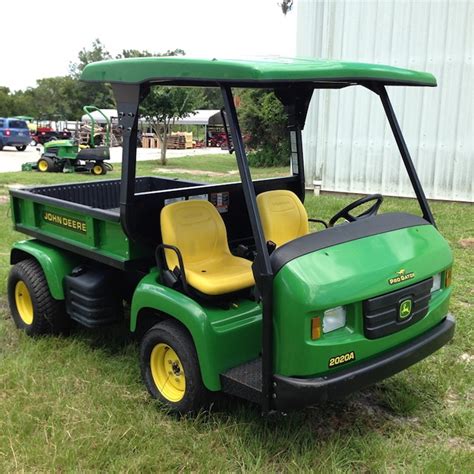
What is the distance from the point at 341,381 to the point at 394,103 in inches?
308

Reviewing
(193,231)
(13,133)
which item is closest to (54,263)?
(193,231)

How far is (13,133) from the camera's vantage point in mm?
25422

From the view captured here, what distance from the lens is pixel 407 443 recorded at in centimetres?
277

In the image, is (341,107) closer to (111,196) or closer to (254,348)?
(111,196)

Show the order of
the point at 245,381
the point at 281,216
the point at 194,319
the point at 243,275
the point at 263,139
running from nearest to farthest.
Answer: the point at 245,381 < the point at 194,319 < the point at 243,275 < the point at 281,216 < the point at 263,139

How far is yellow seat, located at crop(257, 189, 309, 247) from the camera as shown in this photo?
3.38 meters

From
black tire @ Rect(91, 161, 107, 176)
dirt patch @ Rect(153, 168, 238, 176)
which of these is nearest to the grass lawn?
dirt patch @ Rect(153, 168, 238, 176)

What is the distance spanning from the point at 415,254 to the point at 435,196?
704cm

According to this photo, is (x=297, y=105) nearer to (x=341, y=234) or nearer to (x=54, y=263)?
(x=341, y=234)

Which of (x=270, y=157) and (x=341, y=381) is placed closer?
(x=341, y=381)

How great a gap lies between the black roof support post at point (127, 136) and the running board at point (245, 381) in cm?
103

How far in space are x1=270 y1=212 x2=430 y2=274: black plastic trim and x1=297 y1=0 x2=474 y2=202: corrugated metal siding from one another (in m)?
6.63

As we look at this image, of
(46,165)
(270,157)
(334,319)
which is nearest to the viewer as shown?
(334,319)

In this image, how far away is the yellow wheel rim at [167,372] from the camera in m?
3.02
